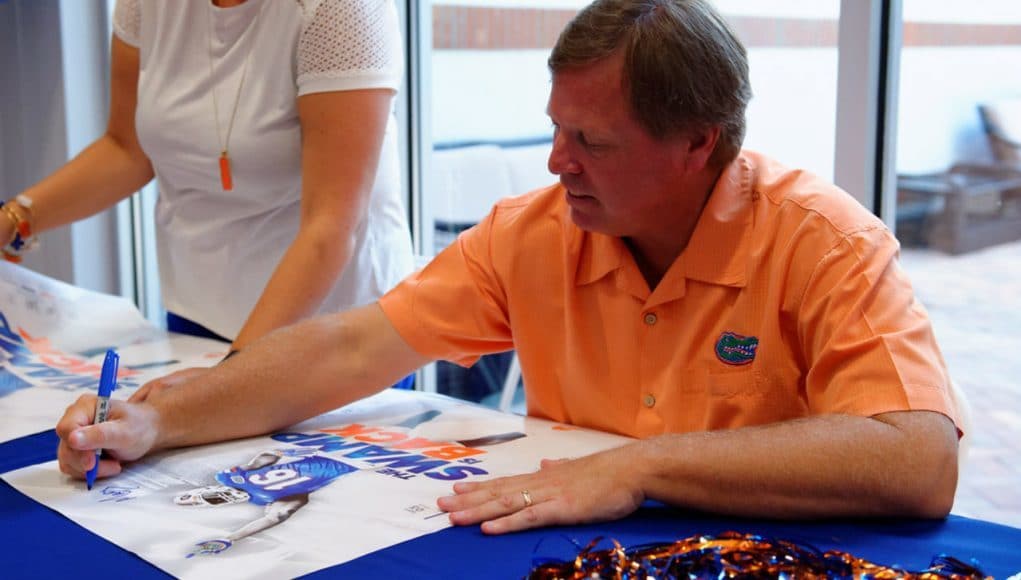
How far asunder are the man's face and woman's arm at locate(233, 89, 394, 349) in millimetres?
389

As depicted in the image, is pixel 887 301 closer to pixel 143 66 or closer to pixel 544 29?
pixel 143 66

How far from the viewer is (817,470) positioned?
1.18 m

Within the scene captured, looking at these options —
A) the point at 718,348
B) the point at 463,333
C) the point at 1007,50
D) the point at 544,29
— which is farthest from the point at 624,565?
the point at 544,29

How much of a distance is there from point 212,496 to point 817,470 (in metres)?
0.67

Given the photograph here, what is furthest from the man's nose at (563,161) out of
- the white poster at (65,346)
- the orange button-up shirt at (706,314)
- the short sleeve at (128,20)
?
the short sleeve at (128,20)

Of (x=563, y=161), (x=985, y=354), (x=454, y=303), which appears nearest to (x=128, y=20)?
(x=454, y=303)

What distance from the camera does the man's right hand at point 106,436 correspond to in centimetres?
136

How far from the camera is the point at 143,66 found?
82.3 inches

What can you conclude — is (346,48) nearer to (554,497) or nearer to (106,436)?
(106,436)

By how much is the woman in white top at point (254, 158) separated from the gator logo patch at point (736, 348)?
634mm

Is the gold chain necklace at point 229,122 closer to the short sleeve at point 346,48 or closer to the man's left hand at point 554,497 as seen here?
the short sleeve at point 346,48

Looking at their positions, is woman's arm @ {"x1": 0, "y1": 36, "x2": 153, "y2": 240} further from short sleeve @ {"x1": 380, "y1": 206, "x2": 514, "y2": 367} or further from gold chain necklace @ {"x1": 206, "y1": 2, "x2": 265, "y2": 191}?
short sleeve @ {"x1": 380, "y1": 206, "x2": 514, "y2": 367}

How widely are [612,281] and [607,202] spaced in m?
0.14

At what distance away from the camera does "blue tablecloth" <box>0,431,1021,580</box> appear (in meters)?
1.08
